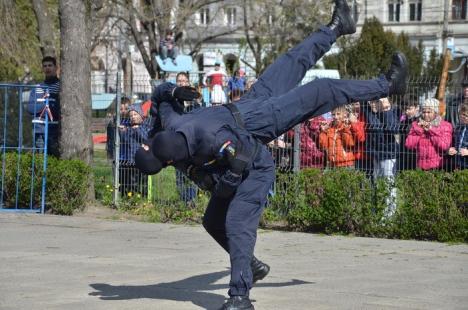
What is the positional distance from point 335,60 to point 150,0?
56.8ft

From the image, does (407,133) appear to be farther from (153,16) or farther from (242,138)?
(153,16)

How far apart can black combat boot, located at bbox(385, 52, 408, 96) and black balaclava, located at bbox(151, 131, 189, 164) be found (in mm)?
1922

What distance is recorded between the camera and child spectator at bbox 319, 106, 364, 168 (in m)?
12.9

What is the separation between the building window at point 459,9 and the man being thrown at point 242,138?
178ft

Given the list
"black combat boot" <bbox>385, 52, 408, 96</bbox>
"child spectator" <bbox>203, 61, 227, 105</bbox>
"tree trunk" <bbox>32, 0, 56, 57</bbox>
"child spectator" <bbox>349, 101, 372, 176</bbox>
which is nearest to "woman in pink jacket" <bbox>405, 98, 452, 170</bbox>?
"child spectator" <bbox>349, 101, 372, 176</bbox>

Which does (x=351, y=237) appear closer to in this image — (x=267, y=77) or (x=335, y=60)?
(x=267, y=77)

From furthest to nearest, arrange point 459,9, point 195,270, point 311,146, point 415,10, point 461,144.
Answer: point 415,10 → point 459,9 → point 311,146 → point 461,144 → point 195,270

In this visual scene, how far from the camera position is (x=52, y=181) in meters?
14.1

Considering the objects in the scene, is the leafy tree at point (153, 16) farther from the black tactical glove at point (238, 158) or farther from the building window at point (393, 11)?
the building window at point (393, 11)

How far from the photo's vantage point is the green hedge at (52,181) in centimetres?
1405

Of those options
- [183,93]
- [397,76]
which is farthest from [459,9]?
[183,93]

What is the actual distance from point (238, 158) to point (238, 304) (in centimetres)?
109

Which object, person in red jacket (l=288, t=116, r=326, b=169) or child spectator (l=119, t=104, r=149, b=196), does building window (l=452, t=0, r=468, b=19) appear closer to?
child spectator (l=119, t=104, r=149, b=196)

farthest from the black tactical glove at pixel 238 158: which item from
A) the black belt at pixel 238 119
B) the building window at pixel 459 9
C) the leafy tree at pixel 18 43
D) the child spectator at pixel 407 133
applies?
the building window at pixel 459 9
